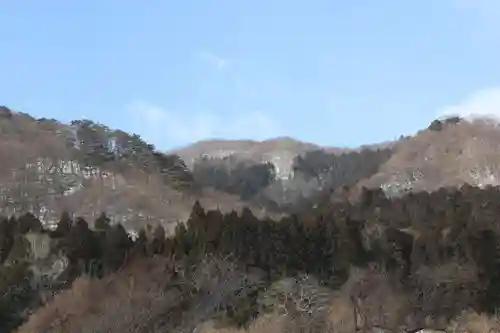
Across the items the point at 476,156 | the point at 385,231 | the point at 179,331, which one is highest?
the point at 476,156

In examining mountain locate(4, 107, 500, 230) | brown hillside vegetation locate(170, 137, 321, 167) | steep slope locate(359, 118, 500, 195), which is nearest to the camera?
mountain locate(4, 107, 500, 230)

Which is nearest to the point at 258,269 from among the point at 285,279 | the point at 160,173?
the point at 285,279

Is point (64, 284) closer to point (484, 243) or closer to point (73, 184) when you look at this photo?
point (484, 243)

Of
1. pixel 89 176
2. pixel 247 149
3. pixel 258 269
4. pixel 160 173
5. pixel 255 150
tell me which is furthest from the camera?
pixel 247 149

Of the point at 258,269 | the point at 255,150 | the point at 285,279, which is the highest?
the point at 255,150

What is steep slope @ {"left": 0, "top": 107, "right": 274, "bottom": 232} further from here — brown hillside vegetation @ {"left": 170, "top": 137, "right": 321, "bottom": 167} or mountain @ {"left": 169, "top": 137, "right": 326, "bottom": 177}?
brown hillside vegetation @ {"left": 170, "top": 137, "right": 321, "bottom": 167}

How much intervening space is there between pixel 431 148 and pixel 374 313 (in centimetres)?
6799

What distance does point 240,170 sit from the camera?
128 metres

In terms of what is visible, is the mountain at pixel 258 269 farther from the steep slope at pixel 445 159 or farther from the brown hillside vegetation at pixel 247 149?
the brown hillside vegetation at pixel 247 149

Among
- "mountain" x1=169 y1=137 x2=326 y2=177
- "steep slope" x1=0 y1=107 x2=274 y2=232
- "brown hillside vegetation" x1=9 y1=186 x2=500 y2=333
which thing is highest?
"mountain" x1=169 y1=137 x2=326 y2=177

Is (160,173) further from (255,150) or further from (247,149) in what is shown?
(247,149)

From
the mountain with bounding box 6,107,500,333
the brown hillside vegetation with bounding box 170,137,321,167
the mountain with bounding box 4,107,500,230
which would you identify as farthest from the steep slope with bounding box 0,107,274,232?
the brown hillside vegetation with bounding box 170,137,321,167

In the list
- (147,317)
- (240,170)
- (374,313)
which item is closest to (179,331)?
(147,317)

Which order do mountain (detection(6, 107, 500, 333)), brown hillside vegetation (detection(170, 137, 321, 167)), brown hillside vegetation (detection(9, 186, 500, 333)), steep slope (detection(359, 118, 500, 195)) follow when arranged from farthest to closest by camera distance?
brown hillside vegetation (detection(170, 137, 321, 167)) < steep slope (detection(359, 118, 500, 195)) < mountain (detection(6, 107, 500, 333)) < brown hillside vegetation (detection(9, 186, 500, 333))
